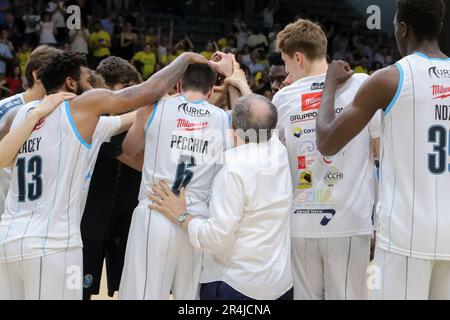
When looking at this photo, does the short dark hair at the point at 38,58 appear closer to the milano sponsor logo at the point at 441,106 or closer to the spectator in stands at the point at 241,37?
the milano sponsor logo at the point at 441,106

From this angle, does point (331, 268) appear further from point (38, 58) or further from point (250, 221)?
point (38, 58)

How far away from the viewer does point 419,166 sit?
333 centimetres

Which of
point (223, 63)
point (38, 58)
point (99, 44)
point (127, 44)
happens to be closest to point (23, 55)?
point (99, 44)

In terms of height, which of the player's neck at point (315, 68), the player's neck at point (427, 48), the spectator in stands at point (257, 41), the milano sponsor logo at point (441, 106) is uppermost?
the spectator in stands at point (257, 41)

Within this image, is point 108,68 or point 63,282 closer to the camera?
point 63,282

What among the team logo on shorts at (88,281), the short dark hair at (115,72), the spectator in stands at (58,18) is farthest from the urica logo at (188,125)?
the spectator in stands at (58,18)

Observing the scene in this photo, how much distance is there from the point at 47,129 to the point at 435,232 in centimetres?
203

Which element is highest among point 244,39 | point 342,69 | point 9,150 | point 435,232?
point 244,39

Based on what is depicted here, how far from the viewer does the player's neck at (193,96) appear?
423 cm

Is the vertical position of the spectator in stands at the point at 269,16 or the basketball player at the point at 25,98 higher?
the spectator in stands at the point at 269,16

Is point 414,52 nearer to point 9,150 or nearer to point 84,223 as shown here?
point 9,150

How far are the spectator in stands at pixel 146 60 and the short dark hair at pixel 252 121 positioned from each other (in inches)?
470
